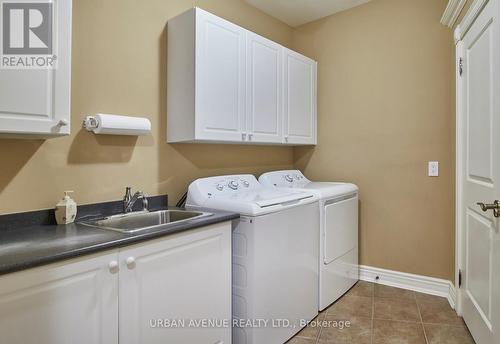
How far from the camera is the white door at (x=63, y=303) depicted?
1040 millimetres

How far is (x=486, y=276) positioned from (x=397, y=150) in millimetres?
1370

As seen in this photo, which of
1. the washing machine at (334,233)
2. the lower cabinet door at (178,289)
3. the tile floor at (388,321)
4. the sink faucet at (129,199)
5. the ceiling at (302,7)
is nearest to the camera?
the lower cabinet door at (178,289)

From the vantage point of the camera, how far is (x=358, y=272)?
309 centimetres

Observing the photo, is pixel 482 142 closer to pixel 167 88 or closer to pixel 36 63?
pixel 167 88

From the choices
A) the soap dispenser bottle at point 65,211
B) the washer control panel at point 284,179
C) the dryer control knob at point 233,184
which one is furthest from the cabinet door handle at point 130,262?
the washer control panel at point 284,179

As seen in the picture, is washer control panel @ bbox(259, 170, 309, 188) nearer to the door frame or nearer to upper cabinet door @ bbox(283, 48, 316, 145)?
upper cabinet door @ bbox(283, 48, 316, 145)

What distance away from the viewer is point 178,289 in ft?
5.08

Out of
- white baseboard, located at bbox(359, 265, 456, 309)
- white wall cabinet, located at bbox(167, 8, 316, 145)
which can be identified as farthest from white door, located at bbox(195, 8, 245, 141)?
white baseboard, located at bbox(359, 265, 456, 309)

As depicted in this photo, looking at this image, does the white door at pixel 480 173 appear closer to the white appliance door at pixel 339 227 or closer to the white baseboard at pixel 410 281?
the white baseboard at pixel 410 281

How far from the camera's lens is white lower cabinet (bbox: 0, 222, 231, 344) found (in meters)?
1.08

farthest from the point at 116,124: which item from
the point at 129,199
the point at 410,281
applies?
the point at 410,281

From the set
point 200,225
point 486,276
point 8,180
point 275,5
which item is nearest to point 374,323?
point 486,276

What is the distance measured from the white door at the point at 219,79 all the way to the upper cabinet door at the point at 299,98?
61cm

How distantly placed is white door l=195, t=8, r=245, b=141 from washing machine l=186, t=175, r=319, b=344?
40 cm
